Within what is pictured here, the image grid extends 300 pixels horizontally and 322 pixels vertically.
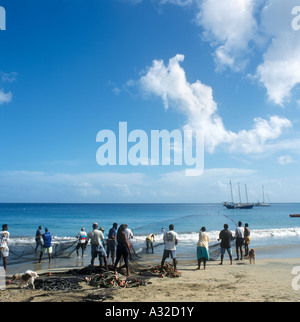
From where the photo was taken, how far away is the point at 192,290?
7672 mm

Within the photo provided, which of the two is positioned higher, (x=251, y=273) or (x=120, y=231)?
(x=120, y=231)

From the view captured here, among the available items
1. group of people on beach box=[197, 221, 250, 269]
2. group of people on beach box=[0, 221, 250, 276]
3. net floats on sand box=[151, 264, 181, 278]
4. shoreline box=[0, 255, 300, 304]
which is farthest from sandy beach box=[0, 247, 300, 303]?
group of people on beach box=[0, 221, 250, 276]

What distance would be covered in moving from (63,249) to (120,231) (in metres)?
6.92

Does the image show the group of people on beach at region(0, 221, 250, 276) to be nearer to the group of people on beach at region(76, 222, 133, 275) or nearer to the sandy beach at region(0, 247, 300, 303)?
the group of people on beach at region(76, 222, 133, 275)

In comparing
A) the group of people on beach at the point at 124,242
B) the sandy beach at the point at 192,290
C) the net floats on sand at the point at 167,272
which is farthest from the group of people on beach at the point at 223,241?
the net floats on sand at the point at 167,272

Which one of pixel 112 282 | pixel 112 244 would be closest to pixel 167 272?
pixel 112 282

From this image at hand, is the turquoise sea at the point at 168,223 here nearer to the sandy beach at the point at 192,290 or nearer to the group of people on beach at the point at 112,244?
the group of people on beach at the point at 112,244

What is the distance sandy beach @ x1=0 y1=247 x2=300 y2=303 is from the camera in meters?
6.83

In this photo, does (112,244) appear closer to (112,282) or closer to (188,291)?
(112,282)
